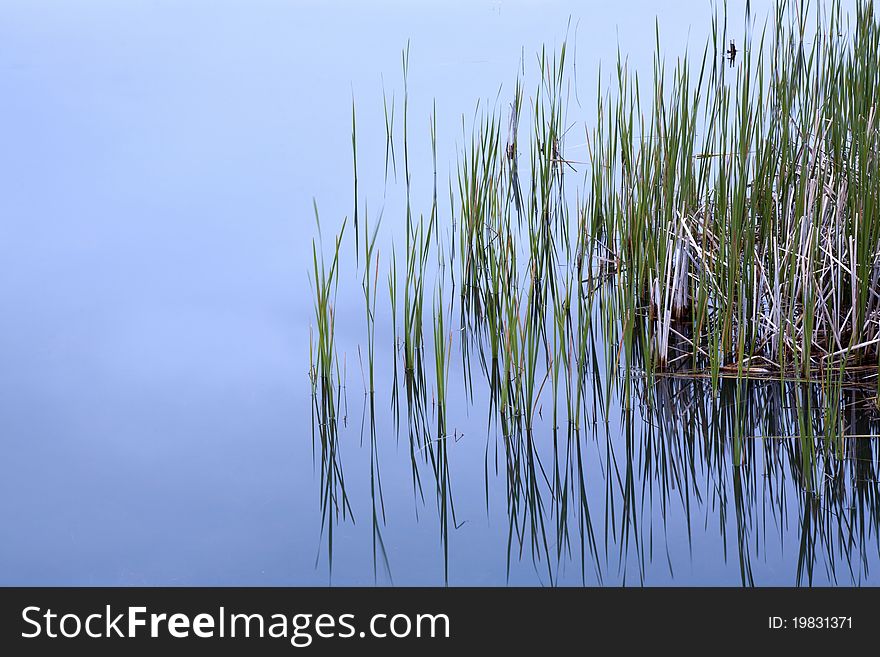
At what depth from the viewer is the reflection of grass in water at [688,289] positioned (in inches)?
80.2

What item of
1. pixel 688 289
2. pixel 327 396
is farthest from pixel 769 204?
pixel 327 396

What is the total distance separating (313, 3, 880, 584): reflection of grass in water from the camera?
6.68ft

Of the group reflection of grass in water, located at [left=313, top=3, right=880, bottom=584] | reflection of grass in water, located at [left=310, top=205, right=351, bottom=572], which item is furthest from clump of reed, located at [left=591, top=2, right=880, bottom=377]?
reflection of grass in water, located at [left=310, top=205, right=351, bottom=572]

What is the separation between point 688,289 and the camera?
2797mm

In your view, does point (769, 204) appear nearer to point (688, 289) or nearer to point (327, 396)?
point (688, 289)

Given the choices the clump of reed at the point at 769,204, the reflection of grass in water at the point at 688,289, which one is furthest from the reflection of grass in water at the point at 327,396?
the clump of reed at the point at 769,204

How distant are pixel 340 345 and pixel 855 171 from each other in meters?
1.41

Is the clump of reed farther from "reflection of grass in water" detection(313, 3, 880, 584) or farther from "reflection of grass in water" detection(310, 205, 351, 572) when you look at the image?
"reflection of grass in water" detection(310, 205, 351, 572)

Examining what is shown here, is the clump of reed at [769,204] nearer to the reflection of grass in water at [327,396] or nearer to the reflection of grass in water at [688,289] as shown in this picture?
the reflection of grass in water at [688,289]

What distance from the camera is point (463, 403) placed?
2357 millimetres
